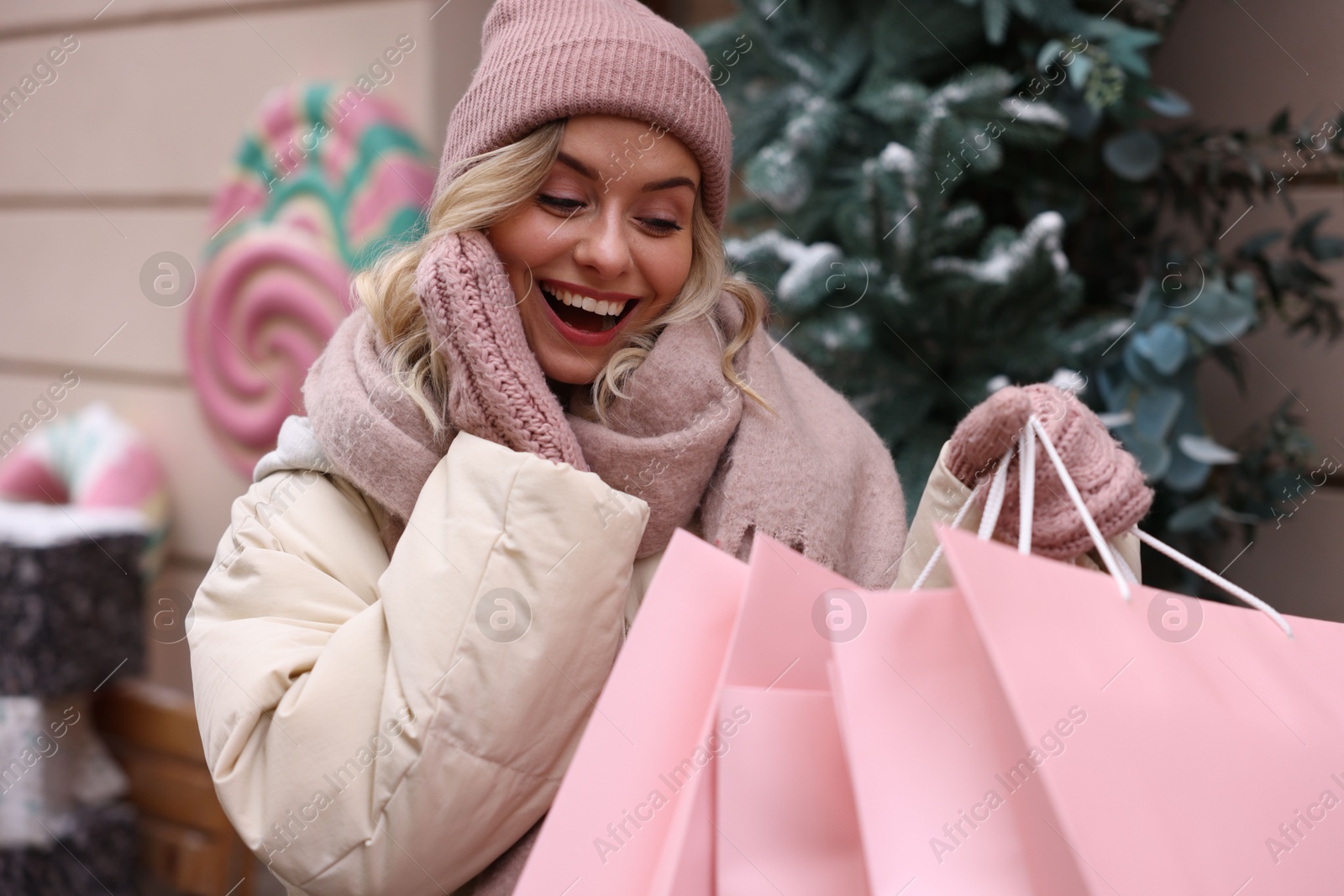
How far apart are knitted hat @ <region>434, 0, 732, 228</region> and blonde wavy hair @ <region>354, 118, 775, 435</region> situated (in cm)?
3

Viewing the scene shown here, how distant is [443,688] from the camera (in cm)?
95

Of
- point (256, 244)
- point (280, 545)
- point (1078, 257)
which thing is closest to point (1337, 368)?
point (1078, 257)

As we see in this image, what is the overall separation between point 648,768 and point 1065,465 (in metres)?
0.44

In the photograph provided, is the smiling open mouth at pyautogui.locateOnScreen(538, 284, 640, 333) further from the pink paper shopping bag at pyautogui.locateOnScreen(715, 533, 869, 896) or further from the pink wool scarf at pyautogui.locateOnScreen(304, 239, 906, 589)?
the pink paper shopping bag at pyautogui.locateOnScreen(715, 533, 869, 896)

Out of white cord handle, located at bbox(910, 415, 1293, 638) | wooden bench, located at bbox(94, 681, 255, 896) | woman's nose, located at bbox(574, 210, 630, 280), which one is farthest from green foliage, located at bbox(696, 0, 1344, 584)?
wooden bench, located at bbox(94, 681, 255, 896)

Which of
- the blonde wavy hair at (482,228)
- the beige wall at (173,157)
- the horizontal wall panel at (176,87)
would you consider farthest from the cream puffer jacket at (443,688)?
the horizontal wall panel at (176,87)

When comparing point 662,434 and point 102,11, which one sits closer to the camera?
point 662,434

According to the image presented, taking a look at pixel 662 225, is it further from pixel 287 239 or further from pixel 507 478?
pixel 287 239

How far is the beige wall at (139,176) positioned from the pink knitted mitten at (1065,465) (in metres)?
2.26

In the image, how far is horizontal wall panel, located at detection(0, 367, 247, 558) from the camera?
3227mm

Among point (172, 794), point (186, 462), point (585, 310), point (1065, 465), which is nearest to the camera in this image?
point (1065, 465)

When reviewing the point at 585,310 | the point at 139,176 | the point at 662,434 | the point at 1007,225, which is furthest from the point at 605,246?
the point at 139,176

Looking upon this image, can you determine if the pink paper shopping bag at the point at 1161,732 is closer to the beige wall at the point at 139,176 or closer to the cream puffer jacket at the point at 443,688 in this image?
the cream puffer jacket at the point at 443,688

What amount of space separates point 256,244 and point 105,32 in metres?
1.09
